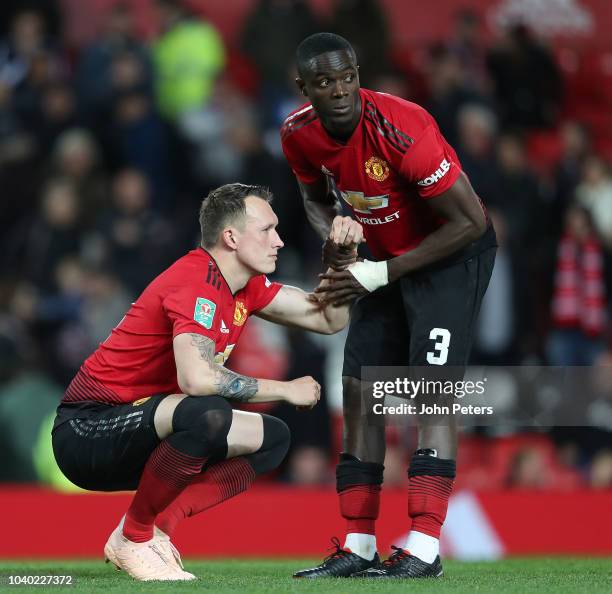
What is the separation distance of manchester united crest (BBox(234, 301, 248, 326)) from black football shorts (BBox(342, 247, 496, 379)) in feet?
1.59

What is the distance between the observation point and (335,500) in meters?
8.27

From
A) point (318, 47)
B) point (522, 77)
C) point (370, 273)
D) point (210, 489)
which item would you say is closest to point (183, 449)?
point (210, 489)

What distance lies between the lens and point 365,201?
5.34 metres

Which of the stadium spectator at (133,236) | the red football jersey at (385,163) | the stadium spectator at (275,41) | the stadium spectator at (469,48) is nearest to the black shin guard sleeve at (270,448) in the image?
the red football jersey at (385,163)

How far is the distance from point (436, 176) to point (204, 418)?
1298 mm

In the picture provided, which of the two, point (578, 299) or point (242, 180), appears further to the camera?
point (242, 180)

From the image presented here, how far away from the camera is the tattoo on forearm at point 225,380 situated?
4961 millimetres

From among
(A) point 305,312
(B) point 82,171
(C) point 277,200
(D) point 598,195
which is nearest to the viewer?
(A) point 305,312

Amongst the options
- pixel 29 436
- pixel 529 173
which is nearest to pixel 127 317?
pixel 29 436

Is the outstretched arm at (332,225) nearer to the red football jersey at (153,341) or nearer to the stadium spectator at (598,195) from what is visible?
the red football jersey at (153,341)

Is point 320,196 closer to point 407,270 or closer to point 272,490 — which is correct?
point 407,270

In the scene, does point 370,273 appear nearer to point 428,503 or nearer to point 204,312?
point 204,312

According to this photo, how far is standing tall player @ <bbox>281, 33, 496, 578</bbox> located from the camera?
511 centimetres

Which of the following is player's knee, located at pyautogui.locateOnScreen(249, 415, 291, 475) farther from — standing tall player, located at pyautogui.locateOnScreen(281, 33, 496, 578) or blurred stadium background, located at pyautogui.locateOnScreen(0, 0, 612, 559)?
blurred stadium background, located at pyautogui.locateOnScreen(0, 0, 612, 559)
